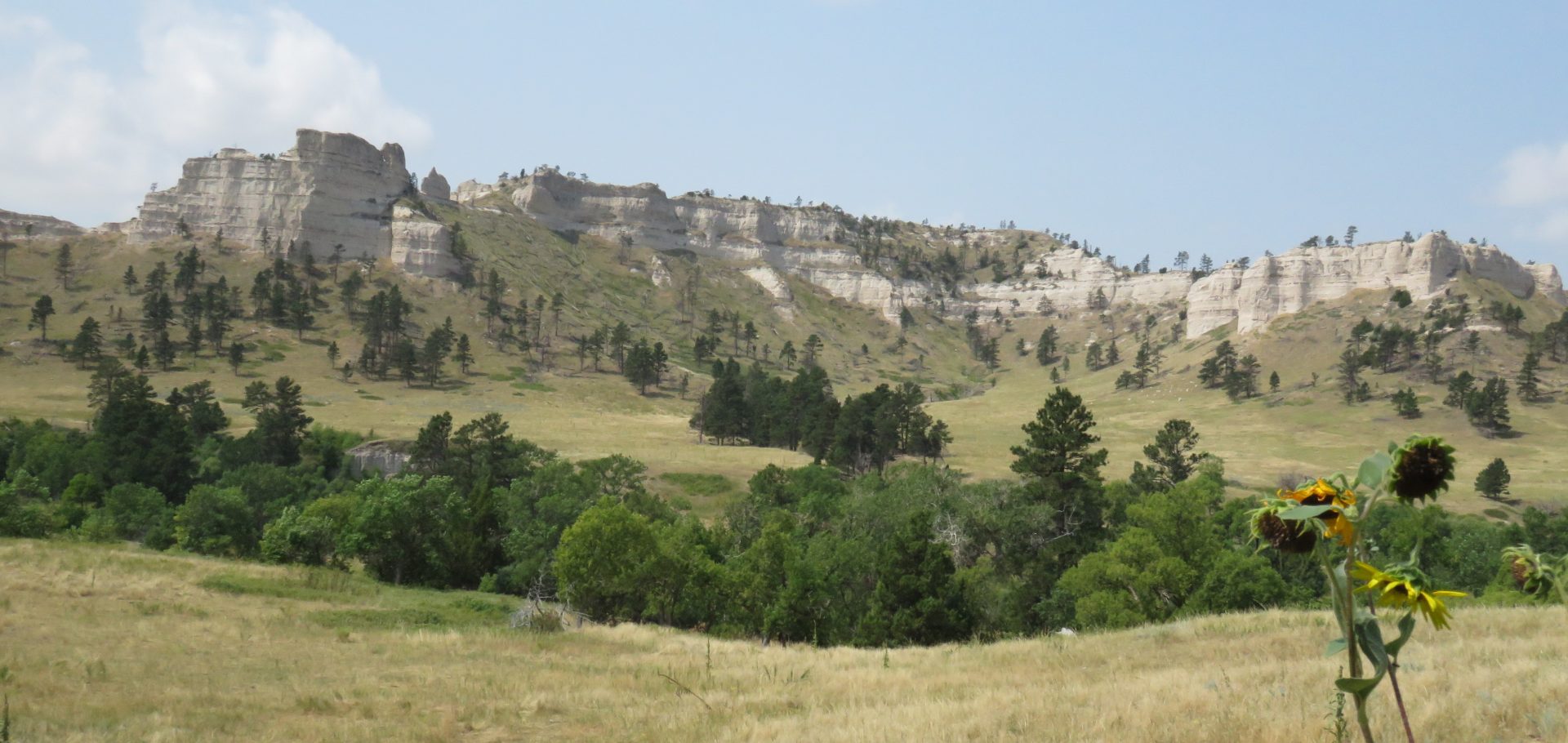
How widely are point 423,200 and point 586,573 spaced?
539 ft

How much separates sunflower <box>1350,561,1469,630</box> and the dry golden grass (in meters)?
4.88

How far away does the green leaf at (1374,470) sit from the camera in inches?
144

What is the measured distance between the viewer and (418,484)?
177 feet

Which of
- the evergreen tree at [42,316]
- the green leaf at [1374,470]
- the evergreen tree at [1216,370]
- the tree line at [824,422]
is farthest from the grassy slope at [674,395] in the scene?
the green leaf at [1374,470]

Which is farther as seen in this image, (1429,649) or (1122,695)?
(1429,649)

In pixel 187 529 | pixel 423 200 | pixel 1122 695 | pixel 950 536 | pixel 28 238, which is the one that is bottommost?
pixel 187 529

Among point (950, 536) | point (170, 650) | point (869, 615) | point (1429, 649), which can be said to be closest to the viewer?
point (1429, 649)

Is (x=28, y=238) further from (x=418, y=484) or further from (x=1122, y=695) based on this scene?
(x=1122, y=695)

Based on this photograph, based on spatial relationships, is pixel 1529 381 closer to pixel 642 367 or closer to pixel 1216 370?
pixel 1216 370

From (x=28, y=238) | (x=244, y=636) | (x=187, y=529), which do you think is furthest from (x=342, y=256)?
(x=244, y=636)

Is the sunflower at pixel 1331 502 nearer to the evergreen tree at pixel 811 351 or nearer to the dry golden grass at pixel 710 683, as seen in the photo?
the dry golden grass at pixel 710 683

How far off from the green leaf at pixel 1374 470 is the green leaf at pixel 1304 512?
0.18 metres

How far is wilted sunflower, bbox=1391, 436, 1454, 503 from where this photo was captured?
12.6 ft

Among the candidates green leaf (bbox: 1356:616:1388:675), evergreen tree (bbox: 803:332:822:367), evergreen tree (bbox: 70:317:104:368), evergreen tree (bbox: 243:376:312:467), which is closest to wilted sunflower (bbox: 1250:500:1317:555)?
green leaf (bbox: 1356:616:1388:675)
